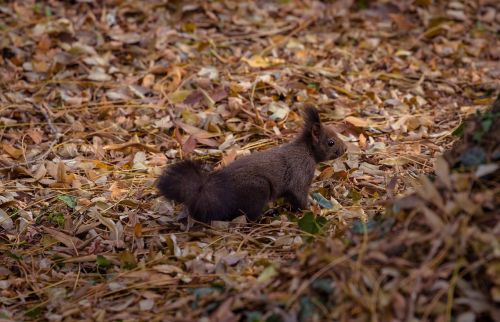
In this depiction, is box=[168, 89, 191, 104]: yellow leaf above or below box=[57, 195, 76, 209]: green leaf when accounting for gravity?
above

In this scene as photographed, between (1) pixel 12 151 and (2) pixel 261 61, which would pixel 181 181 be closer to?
(1) pixel 12 151

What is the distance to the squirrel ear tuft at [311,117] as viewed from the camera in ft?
17.0

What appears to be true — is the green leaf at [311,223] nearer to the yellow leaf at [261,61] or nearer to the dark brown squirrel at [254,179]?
the dark brown squirrel at [254,179]

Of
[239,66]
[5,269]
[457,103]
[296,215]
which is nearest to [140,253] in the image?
[5,269]

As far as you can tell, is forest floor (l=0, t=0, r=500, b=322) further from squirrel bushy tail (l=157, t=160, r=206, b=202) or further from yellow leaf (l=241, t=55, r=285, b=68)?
squirrel bushy tail (l=157, t=160, r=206, b=202)

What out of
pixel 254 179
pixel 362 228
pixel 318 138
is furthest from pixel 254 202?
pixel 362 228

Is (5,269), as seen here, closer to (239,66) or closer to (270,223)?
(270,223)

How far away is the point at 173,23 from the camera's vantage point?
7.73 m

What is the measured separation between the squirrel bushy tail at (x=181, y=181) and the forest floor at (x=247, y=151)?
294 mm

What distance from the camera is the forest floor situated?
10.8 ft

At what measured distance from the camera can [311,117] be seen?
5.20 meters

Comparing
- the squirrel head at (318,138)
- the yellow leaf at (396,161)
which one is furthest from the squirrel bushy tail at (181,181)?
the yellow leaf at (396,161)

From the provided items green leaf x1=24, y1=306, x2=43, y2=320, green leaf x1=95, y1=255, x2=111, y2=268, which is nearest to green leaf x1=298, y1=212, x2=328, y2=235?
green leaf x1=95, y1=255, x2=111, y2=268

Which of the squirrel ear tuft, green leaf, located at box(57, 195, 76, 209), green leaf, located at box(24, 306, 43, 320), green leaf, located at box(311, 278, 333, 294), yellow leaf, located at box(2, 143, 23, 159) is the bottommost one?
yellow leaf, located at box(2, 143, 23, 159)
